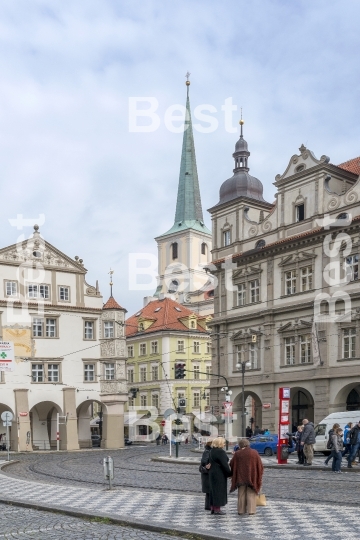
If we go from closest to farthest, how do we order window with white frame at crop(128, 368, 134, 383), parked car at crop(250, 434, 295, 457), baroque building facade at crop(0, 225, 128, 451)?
parked car at crop(250, 434, 295, 457), baroque building facade at crop(0, 225, 128, 451), window with white frame at crop(128, 368, 134, 383)

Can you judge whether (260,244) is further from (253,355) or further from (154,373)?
(154,373)

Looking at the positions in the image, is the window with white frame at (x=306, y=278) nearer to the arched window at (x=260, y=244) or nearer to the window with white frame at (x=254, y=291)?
the window with white frame at (x=254, y=291)

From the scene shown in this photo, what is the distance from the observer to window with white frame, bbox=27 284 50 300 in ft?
186

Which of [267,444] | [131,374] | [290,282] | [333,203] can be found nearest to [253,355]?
[290,282]

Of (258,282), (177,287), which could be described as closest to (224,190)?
(258,282)

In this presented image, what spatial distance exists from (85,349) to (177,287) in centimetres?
5029

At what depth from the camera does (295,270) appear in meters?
47.9

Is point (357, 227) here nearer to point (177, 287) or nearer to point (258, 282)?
point (258, 282)

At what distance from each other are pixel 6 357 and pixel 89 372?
1100 inches

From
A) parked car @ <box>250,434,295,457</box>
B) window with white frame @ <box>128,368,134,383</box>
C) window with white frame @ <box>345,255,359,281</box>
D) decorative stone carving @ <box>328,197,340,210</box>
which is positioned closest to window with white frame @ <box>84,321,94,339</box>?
parked car @ <box>250,434,295,457</box>

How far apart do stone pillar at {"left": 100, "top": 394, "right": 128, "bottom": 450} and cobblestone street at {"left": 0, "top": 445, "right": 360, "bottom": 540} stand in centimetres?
3132

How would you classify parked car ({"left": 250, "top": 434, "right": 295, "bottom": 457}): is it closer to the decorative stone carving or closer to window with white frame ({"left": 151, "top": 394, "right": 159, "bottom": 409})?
the decorative stone carving

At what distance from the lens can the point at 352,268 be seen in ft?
144

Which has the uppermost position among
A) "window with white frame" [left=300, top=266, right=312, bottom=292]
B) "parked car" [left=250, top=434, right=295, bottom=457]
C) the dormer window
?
the dormer window
